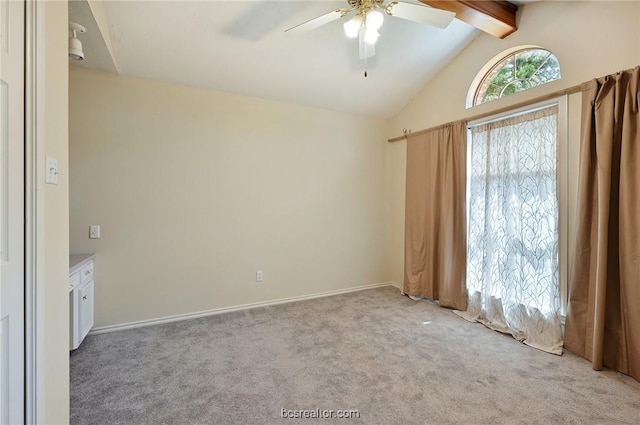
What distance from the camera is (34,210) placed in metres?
1.06

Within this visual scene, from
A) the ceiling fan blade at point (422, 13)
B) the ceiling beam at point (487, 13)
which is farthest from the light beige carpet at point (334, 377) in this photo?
the ceiling beam at point (487, 13)

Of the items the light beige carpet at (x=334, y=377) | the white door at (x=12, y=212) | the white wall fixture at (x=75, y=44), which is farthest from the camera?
the white wall fixture at (x=75, y=44)

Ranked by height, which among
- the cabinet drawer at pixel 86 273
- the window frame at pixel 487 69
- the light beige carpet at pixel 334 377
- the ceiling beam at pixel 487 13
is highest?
the ceiling beam at pixel 487 13

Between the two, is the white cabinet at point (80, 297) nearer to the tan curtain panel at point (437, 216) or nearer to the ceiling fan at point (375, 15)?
the ceiling fan at point (375, 15)

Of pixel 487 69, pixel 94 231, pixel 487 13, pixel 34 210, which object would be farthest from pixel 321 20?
pixel 94 231

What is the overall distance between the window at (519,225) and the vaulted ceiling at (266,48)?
3.37 ft

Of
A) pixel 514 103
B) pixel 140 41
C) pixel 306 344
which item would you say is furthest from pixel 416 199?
pixel 140 41

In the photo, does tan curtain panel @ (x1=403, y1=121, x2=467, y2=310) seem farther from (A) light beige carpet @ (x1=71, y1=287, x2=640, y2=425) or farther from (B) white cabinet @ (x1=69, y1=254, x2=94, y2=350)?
(B) white cabinet @ (x1=69, y1=254, x2=94, y2=350)

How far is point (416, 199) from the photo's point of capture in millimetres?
3750

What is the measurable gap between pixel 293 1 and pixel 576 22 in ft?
7.66

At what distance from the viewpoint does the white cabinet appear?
2152 mm

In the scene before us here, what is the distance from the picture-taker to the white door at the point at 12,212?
0.96 metres

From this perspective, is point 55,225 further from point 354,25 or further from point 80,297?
point 354,25

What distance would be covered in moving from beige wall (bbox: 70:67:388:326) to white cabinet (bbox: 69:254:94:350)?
9.0 inches
